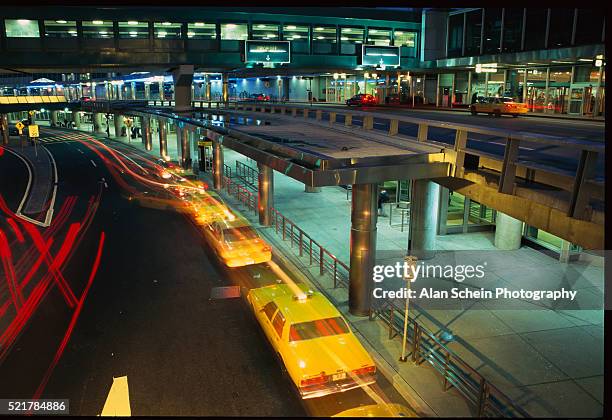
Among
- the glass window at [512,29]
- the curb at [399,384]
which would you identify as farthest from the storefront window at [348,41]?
the curb at [399,384]

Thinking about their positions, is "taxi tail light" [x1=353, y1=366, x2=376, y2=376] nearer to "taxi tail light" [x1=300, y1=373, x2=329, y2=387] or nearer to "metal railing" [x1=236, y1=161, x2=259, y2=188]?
"taxi tail light" [x1=300, y1=373, x2=329, y2=387]

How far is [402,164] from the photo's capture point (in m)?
11.1

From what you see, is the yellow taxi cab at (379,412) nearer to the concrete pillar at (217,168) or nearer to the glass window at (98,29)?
the concrete pillar at (217,168)

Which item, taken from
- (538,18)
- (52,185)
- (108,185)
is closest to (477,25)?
(538,18)

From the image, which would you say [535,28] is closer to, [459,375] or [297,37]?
[297,37]

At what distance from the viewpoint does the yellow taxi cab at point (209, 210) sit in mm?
20642

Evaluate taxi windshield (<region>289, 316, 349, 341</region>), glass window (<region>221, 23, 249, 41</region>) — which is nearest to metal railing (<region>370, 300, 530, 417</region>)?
taxi windshield (<region>289, 316, 349, 341</region>)

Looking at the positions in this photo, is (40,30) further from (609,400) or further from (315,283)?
(609,400)

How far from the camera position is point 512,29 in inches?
1542

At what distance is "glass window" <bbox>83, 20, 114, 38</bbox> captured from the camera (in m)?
39.2

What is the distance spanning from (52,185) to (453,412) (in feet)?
107

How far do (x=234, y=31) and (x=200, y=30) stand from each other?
122 inches

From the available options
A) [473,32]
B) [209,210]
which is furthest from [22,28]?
[473,32]

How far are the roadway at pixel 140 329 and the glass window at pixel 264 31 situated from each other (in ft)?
90.7
